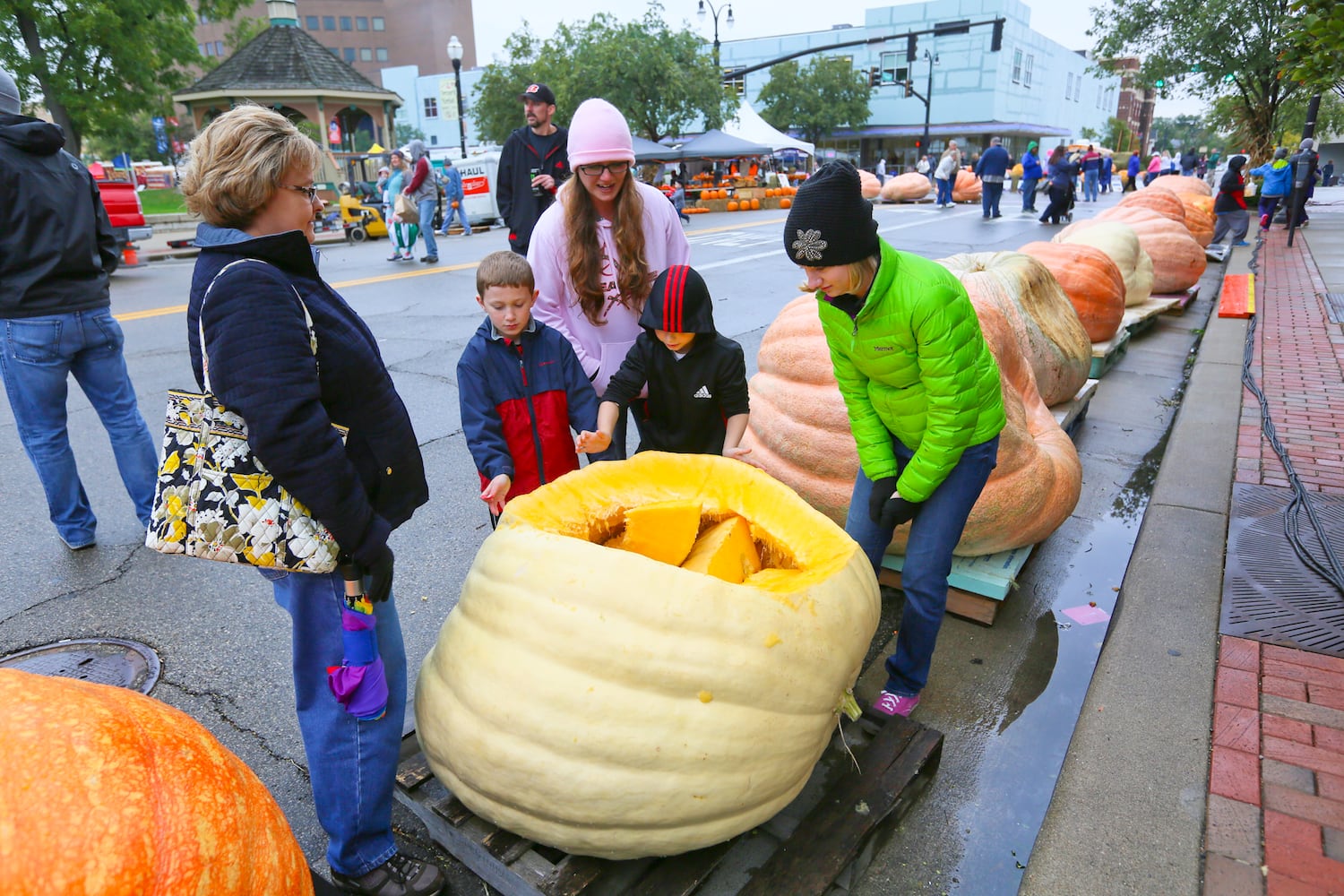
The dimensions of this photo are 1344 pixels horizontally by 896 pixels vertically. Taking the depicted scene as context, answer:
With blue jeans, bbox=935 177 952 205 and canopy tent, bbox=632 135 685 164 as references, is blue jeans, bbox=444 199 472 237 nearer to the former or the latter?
canopy tent, bbox=632 135 685 164

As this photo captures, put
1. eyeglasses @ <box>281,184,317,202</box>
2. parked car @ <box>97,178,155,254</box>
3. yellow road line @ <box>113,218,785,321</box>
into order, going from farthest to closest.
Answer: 1. parked car @ <box>97,178,155,254</box>
2. yellow road line @ <box>113,218,785,321</box>
3. eyeglasses @ <box>281,184,317,202</box>

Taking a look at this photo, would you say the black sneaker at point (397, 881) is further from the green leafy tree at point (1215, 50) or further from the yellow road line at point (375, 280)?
the green leafy tree at point (1215, 50)

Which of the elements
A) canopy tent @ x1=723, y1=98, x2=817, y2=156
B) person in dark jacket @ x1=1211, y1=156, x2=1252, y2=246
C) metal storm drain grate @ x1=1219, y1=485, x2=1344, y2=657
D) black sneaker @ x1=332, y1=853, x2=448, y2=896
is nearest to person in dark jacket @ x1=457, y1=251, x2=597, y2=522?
black sneaker @ x1=332, y1=853, x2=448, y2=896

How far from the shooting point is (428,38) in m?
84.8

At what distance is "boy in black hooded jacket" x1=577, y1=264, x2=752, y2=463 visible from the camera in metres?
2.91

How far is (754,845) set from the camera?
213 cm

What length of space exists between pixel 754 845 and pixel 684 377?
1.67 metres

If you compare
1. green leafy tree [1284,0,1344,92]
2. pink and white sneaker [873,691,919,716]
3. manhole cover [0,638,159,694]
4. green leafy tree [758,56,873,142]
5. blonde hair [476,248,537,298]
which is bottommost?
pink and white sneaker [873,691,919,716]

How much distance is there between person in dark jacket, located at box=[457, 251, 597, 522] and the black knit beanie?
1.02 metres

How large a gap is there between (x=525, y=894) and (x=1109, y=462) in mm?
4819

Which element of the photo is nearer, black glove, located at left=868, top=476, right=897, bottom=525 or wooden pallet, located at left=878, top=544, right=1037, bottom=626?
black glove, located at left=868, top=476, right=897, bottom=525

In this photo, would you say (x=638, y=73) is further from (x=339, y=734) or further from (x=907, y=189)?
(x=339, y=734)

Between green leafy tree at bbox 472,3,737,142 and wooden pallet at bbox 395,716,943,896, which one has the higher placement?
green leafy tree at bbox 472,3,737,142

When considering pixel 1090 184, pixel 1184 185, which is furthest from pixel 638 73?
pixel 1184 185
